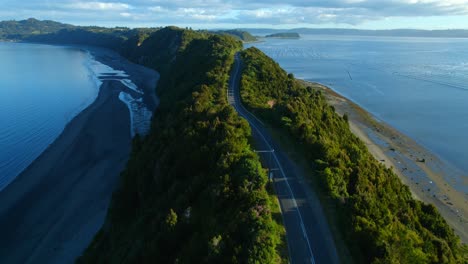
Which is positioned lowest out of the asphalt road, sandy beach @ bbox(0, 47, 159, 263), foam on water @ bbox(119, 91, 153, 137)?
sandy beach @ bbox(0, 47, 159, 263)

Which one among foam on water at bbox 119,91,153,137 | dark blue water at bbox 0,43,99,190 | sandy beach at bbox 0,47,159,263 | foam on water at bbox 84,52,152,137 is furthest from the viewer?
foam on water at bbox 84,52,152,137

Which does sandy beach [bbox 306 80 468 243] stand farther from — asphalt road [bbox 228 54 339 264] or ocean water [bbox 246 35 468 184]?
asphalt road [bbox 228 54 339 264]

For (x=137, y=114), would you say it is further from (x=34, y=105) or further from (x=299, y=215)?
(x=299, y=215)

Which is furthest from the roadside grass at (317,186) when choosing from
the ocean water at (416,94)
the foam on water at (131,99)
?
the foam on water at (131,99)

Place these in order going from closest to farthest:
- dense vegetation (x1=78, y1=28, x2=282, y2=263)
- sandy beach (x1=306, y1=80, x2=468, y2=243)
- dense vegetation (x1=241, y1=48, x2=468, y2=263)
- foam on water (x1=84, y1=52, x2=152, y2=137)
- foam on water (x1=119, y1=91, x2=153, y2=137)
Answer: dense vegetation (x1=78, y1=28, x2=282, y2=263)
dense vegetation (x1=241, y1=48, x2=468, y2=263)
sandy beach (x1=306, y1=80, x2=468, y2=243)
foam on water (x1=119, y1=91, x2=153, y2=137)
foam on water (x1=84, y1=52, x2=152, y2=137)

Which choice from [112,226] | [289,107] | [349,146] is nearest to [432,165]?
[349,146]

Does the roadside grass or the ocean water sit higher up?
the roadside grass

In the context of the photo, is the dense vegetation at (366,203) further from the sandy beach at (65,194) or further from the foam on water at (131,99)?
the foam on water at (131,99)

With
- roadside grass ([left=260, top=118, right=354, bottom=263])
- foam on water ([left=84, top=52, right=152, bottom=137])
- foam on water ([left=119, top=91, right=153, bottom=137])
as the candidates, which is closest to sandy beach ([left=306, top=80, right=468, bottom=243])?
roadside grass ([left=260, top=118, right=354, bottom=263])
